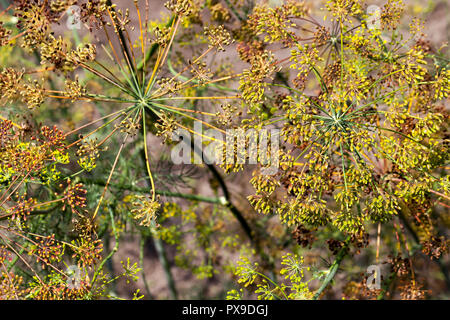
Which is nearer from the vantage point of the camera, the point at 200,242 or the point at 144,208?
the point at 144,208

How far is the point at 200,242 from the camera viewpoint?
4.33 metres

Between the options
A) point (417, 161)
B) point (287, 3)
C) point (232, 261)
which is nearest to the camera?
point (417, 161)

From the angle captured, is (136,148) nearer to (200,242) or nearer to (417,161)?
(200,242)

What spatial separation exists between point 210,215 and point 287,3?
8.62 feet

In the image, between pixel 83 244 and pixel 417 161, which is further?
pixel 83 244

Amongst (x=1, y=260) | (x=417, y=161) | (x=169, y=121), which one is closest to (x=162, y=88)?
(x=169, y=121)

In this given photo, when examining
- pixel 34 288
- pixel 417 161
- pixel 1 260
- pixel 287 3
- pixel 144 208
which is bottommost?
pixel 34 288

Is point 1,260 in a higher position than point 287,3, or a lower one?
lower
